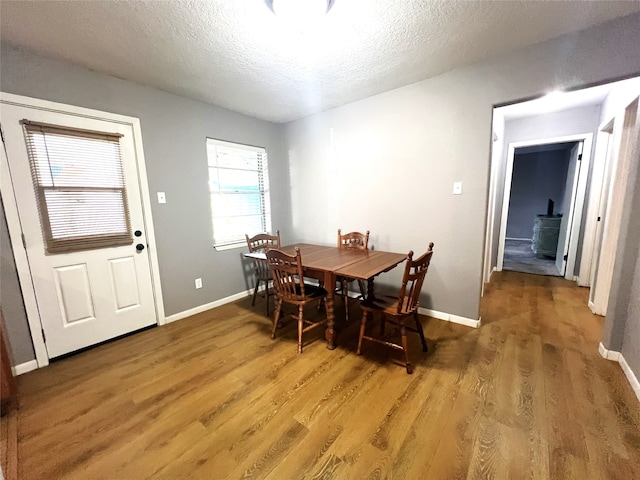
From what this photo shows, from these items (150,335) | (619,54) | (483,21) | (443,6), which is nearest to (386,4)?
(443,6)

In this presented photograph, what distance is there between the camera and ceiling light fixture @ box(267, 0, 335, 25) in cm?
144

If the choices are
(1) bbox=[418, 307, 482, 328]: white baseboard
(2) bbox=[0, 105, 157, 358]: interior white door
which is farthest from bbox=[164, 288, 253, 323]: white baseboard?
(1) bbox=[418, 307, 482, 328]: white baseboard

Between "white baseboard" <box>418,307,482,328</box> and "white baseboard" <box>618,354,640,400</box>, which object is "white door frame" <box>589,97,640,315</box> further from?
"white baseboard" <box>418,307,482,328</box>

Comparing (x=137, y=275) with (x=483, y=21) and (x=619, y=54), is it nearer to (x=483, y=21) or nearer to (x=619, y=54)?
(x=483, y=21)

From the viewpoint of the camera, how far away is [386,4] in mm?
1507

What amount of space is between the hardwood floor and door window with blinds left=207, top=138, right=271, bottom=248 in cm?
141

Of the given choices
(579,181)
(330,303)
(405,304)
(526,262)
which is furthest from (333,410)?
(526,262)

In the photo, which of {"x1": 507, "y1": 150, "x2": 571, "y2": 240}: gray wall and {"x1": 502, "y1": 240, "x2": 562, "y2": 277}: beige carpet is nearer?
{"x1": 502, "y1": 240, "x2": 562, "y2": 277}: beige carpet

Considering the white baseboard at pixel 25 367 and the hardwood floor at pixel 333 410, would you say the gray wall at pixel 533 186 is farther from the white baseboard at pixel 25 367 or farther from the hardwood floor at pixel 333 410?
the white baseboard at pixel 25 367

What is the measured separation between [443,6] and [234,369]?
283 cm

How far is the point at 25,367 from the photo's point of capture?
1.97m

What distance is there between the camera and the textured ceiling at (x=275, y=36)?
1521 millimetres

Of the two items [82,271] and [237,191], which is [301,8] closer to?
[237,191]

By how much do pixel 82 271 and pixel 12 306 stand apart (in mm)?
450
